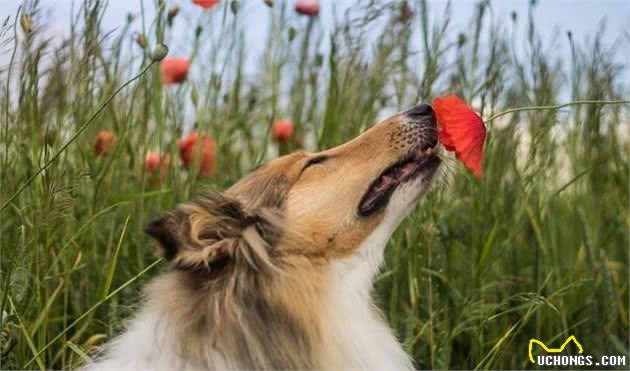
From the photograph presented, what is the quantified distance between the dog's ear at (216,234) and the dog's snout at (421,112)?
Answer: 57cm

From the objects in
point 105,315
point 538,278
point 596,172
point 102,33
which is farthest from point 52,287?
point 596,172

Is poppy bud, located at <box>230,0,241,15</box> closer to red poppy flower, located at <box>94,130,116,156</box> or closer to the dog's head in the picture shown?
red poppy flower, located at <box>94,130,116,156</box>

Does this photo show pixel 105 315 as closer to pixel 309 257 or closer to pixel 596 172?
pixel 309 257

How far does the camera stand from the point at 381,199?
3.42m

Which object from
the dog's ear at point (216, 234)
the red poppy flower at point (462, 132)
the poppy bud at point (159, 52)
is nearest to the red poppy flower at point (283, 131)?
the dog's ear at point (216, 234)

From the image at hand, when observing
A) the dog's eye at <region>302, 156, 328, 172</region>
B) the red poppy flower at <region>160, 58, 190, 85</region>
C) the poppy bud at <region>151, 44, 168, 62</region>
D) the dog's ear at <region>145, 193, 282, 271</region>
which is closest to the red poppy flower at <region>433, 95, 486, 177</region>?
the dog's eye at <region>302, 156, 328, 172</region>

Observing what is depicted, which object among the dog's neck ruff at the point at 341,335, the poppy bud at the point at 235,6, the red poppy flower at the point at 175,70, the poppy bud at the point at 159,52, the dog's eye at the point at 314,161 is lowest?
the dog's neck ruff at the point at 341,335

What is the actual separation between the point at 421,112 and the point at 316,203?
0.47 meters

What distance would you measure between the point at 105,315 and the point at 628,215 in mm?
2333

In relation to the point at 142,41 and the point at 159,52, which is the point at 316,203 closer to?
the point at 159,52

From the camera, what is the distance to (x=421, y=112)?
3543mm

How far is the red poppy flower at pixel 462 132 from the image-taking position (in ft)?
10.4

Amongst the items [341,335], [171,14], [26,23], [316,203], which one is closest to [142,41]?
[171,14]

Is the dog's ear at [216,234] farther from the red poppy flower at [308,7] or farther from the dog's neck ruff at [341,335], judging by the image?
the red poppy flower at [308,7]
